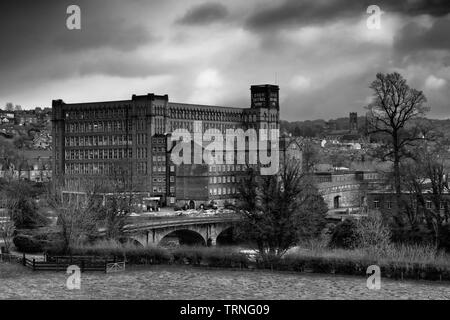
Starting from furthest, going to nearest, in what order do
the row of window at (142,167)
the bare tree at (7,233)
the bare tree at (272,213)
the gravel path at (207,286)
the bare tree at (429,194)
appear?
the row of window at (142,167), the bare tree at (7,233), the bare tree at (429,194), the bare tree at (272,213), the gravel path at (207,286)

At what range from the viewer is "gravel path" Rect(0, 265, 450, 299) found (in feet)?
91.0

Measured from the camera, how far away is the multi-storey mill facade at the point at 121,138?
4385 inches

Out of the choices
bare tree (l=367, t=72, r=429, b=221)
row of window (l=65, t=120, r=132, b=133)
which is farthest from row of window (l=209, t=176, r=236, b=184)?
bare tree (l=367, t=72, r=429, b=221)

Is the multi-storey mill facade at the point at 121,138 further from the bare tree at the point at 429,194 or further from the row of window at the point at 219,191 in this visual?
the bare tree at the point at 429,194

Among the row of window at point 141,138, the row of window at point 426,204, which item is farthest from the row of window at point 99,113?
the row of window at point 426,204

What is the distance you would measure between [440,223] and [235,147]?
6868 cm

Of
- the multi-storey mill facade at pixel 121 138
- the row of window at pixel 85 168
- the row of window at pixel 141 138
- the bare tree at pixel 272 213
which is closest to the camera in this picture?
the bare tree at pixel 272 213

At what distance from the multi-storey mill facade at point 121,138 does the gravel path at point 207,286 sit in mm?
72818

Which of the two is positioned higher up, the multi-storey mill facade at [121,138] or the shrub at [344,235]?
the multi-storey mill facade at [121,138]

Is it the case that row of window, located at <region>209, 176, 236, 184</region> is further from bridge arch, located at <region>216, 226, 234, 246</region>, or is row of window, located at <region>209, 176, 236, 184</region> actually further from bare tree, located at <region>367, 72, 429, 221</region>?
bare tree, located at <region>367, 72, 429, 221</region>

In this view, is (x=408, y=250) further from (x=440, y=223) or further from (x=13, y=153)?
(x=13, y=153)

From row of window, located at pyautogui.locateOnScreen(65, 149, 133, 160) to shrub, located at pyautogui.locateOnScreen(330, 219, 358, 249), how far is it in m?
62.9

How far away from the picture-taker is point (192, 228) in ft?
236
